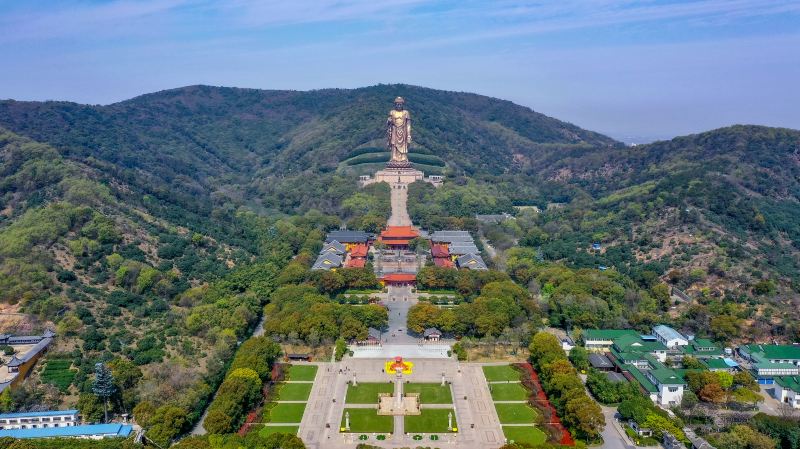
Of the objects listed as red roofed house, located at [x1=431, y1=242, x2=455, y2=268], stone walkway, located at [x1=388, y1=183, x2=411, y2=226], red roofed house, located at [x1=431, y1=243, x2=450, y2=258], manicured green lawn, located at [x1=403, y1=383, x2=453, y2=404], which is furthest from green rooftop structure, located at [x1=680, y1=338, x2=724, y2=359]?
stone walkway, located at [x1=388, y1=183, x2=411, y2=226]

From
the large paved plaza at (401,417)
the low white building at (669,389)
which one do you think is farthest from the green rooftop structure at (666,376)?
the large paved plaza at (401,417)

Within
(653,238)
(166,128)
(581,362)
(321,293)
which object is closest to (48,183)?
(321,293)

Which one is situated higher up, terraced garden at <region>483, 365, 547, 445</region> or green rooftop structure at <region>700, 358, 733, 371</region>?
green rooftop structure at <region>700, 358, 733, 371</region>

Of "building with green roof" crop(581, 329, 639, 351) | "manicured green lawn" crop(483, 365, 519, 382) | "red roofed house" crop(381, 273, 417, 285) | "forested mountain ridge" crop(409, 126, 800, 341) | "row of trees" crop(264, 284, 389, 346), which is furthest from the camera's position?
"red roofed house" crop(381, 273, 417, 285)

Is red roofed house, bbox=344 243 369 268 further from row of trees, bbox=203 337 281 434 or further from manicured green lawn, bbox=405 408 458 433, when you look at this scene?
manicured green lawn, bbox=405 408 458 433

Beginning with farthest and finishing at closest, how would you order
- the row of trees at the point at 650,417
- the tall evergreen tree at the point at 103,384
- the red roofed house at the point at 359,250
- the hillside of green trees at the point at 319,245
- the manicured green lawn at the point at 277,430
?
the red roofed house at the point at 359,250
the hillside of green trees at the point at 319,245
the manicured green lawn at the point at 277,430
the tall evergreen tree at the point at 103,384
the row of trees at the point at 650,417

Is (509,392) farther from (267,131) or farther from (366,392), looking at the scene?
(267,131)

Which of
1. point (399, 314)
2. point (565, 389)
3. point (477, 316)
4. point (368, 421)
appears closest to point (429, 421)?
point (368, 421)

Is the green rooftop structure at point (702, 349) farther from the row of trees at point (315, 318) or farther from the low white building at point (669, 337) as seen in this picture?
the row of trees at point (315, 318)
